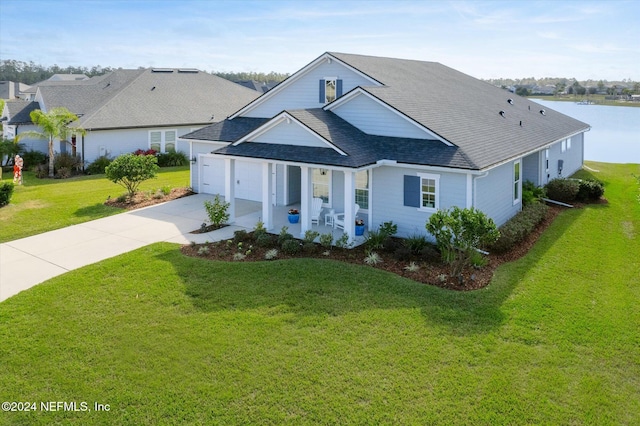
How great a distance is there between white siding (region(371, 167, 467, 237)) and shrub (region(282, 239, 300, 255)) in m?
3.06

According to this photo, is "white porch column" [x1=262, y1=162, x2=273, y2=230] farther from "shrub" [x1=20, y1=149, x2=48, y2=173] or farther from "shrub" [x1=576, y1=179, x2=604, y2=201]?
"shrub" [x1=20, y1=149, x2=48, y2=173]

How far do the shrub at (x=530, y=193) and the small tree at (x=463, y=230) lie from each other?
7920 millimetres

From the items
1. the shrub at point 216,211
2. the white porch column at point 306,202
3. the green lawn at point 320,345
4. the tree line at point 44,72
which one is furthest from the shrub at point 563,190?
the tree line at point 44,72

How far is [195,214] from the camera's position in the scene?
19734 millimetres

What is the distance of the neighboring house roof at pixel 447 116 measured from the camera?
1591 cm

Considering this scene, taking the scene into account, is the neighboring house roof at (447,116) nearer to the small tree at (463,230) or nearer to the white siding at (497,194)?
the white siding at (497,194)

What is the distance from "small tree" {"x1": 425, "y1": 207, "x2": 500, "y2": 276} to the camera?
12125 mm

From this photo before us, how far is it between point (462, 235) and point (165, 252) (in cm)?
826

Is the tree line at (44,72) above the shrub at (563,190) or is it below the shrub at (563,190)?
above

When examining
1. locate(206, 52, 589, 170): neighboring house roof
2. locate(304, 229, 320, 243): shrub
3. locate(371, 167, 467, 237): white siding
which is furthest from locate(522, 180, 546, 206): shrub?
locate(304, 229, 320, 243): shrub

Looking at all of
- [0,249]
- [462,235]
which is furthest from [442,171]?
[0,249]

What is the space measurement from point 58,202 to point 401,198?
14.8 metres

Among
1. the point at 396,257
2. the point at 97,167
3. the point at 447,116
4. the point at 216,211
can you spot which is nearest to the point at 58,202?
the point at 97,167

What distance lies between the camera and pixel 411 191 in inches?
617
